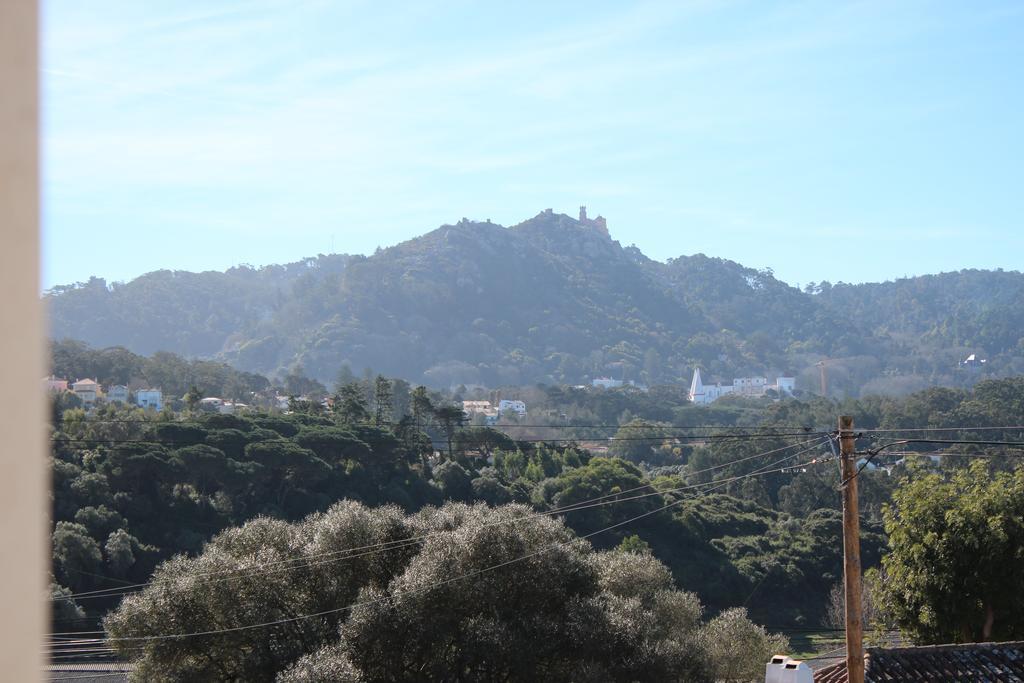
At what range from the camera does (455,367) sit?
168750mm

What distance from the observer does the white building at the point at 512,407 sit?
10538 centimetres

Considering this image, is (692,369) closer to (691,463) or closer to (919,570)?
(691,463)

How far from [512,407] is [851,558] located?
10049cm

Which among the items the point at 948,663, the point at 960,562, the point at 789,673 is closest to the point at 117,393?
the point at 960,562

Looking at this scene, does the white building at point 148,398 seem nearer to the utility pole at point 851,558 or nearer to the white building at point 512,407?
the white building at point 512,407

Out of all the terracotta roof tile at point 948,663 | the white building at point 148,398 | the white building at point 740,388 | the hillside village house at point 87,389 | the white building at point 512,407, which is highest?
the hillside village house at point 87,389

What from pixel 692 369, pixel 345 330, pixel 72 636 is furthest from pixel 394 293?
pixel 72 636

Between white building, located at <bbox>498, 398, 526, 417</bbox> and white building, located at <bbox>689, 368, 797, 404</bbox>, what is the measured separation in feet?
126

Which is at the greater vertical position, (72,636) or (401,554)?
(401,554)

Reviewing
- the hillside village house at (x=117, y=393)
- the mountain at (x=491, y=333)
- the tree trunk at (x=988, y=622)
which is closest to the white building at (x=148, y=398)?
the hillside village house at (x=117, y=393)

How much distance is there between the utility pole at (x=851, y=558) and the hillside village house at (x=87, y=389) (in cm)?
7061

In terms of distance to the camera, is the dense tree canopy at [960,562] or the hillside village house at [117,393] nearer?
the dense tree canopy at [960,562]

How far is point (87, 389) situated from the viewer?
3061 inches

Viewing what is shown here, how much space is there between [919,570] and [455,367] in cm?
15245
